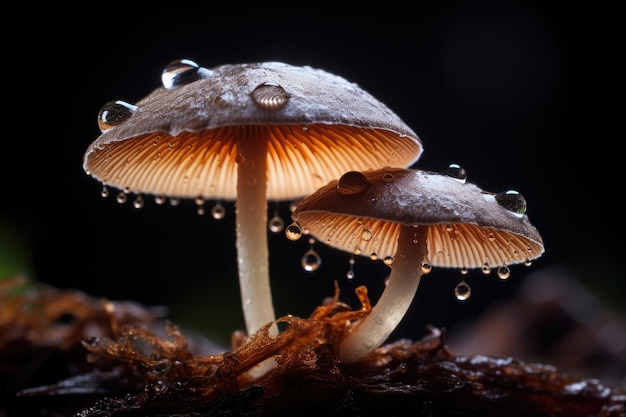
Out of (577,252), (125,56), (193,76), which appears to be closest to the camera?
(193,76)

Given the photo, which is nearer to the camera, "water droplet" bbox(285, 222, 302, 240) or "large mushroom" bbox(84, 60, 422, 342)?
"large mushroom" bbox(84, 60, 422, 342)

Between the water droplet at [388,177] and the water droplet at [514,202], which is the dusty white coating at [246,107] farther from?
the water droplet at [514,202]

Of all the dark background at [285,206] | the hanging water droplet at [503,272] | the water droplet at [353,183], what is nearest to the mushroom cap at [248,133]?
the water droplet at [353,183]

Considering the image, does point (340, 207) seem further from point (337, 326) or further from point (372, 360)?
point (372, 360)

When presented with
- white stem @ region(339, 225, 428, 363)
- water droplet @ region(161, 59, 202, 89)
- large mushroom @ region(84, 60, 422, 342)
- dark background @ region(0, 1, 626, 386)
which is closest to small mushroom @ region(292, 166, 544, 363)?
white stem @ region(339, 225, 428, 363)

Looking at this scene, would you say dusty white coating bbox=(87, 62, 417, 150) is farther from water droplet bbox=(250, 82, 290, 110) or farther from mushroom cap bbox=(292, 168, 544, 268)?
mushroom cap bbox=(292, 168, 544, 268)

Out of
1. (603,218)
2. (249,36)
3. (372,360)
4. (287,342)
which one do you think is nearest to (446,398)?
(372,360)
